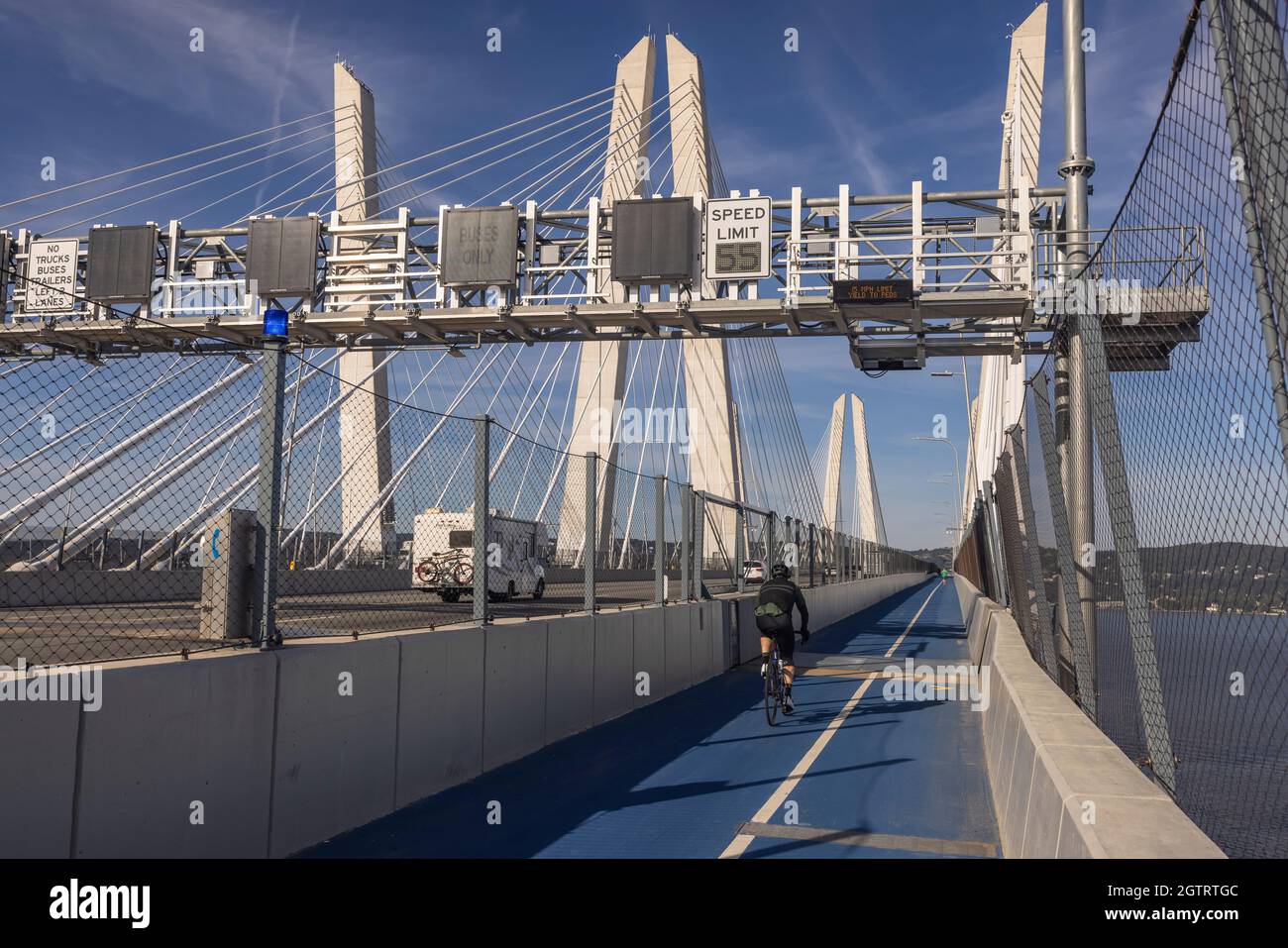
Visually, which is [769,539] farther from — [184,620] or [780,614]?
[184,620]

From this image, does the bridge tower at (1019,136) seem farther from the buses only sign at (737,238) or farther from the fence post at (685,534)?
the fence post at (685,534)

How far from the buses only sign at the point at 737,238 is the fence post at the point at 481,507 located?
12.7m

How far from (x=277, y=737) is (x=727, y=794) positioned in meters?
→ 3.33

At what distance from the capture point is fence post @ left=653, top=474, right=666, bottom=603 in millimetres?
13711

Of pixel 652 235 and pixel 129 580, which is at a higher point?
pixel 652 235

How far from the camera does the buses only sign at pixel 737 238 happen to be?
20219 millimetres

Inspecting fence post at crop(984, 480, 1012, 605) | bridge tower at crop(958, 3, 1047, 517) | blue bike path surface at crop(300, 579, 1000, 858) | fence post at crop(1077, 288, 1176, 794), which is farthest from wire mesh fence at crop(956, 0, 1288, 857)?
bridge tower at crop(958, 3, 1047, 517)

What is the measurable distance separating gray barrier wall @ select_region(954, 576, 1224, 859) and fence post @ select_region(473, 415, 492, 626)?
398 centimetres

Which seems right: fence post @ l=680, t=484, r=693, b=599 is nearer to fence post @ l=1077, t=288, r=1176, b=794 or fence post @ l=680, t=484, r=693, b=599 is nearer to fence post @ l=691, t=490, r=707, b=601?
fence post @ l=691, t=490, r=707, b=601

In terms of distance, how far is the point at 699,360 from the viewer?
102 feet

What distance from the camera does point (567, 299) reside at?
21.1m

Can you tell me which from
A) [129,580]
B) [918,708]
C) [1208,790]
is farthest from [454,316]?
[1208,790]

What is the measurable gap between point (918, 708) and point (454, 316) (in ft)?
41.2
